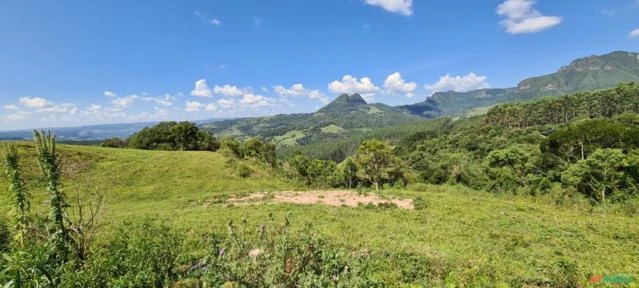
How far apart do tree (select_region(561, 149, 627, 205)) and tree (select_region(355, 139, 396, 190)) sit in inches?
874

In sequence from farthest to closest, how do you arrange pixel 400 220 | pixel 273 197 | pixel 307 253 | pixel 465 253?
1. pixel 273 197
2. pixel 400 220
3. pixel 465 253
4. pixel 307 253

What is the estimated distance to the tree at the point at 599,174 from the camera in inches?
1387

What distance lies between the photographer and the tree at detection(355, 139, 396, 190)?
44.2m

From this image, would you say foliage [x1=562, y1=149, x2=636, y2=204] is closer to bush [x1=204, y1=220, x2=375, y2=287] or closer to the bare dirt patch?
the bare dirt patch

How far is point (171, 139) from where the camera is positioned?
6378 cm

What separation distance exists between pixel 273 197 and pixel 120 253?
57.2ft

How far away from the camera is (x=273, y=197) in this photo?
901 inches

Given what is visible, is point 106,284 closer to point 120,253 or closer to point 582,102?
point 120,253

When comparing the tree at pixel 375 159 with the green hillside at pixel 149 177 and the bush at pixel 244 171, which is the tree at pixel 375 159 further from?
the bush at pixel 244 171

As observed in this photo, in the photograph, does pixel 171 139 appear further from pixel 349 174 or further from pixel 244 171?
pixel 349 174

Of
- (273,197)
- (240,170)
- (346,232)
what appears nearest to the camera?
(346,232)

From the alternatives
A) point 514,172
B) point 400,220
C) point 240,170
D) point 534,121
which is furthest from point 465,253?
point 534,121

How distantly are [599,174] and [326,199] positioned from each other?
35.1m

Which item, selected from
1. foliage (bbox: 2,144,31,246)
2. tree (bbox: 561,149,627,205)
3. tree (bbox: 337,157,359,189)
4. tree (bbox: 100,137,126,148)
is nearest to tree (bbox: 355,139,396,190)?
tree (bbox: 337,157,359,189)
